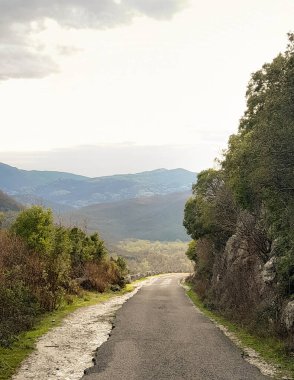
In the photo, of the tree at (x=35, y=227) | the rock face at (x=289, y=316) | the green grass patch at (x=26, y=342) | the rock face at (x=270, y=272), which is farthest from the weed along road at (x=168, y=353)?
the tree at (x=35, y=227)

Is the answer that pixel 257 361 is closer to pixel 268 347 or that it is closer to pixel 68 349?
pixel 268 347

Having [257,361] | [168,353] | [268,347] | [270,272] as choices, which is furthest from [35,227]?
[257,361]

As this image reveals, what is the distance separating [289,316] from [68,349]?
820 cm

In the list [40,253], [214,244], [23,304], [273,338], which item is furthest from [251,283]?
[214,244]

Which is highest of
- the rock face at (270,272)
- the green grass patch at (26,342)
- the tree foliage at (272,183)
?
the tree foliage at (272,183)

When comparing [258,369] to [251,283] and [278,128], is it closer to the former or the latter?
[278,128]

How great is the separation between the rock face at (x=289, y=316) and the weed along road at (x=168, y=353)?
7.03 ft

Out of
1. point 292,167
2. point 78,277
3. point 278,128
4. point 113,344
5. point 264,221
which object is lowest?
point 78,277

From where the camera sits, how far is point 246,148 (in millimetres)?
23609

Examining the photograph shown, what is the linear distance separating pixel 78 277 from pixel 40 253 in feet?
40.2

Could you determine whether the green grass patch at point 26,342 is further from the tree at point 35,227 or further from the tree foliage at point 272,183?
the tree foliage at point 272,183

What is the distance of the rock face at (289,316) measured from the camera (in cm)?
1502

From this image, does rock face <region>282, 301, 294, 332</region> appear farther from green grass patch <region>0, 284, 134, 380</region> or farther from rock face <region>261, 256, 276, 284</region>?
green grass patch <region>0, 284, 134, 380</region>

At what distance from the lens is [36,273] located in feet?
79.0
